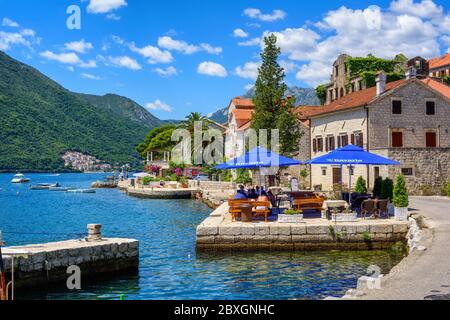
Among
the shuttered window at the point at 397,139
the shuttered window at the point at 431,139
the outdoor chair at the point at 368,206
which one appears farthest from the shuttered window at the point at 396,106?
the outdoor chair at the point at 368,206

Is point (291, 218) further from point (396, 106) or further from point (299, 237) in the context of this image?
point (396, 106)

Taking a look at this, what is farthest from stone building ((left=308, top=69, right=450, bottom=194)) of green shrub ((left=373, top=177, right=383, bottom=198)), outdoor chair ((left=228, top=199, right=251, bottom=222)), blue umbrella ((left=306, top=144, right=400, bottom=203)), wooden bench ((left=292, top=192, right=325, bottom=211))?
outdoor chair ((left=228, top=199, right=251, bottom=222))

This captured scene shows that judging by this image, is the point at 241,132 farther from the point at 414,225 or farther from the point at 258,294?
the point at 258,294

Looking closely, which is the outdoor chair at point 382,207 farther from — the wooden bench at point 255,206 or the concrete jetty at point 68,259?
the concrete jetty at point 68,259

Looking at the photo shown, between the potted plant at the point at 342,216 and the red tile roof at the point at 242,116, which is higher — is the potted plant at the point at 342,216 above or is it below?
below

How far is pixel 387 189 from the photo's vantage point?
25141mm

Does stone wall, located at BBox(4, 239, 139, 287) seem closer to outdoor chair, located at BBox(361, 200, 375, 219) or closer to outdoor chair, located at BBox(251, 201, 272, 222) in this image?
outdoor chair, located at BBox(251, 201, 272, 222)

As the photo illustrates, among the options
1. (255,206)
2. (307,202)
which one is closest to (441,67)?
(307,202)

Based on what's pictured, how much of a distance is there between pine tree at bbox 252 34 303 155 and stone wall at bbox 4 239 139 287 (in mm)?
22800

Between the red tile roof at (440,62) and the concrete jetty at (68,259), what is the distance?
71297mm

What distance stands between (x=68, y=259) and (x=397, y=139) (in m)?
30.1

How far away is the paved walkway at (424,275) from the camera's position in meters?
10.6

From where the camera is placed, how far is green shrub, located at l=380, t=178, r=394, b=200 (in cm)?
2498

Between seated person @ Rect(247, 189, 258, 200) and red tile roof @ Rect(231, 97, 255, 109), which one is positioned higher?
red tile roof @ Rect(231, 97, 255, 109)
